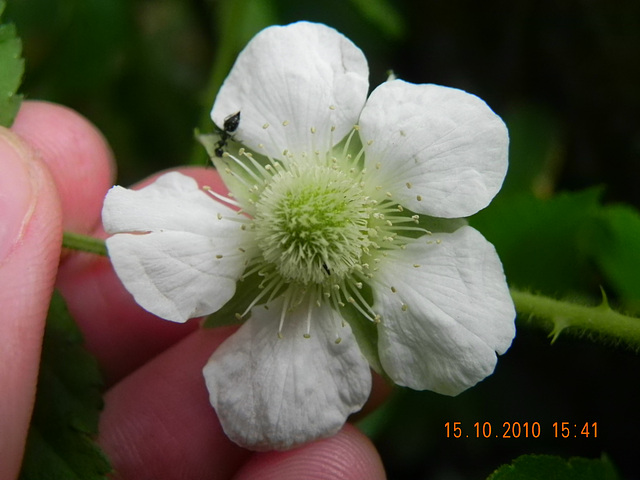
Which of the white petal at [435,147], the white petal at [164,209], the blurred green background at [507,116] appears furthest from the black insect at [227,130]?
the blurred green background at [507,116]

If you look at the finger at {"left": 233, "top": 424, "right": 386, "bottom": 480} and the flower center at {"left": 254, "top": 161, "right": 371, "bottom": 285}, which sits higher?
the flower center at {"left": 254, "top": 161, "right": 371, "bottom": 285}

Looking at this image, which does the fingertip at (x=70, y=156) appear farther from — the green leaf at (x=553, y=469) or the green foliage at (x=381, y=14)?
the green leaf at (x=553, y=469)

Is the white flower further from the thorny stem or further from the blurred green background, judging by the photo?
the blurred green background

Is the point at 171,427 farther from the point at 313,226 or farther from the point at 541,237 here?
the point at 541,237

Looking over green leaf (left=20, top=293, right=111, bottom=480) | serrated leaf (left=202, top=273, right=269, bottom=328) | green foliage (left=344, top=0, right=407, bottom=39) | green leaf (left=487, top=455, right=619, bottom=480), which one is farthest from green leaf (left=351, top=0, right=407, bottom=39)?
green leaf (left=487, top=455, right=619, bottom=480)

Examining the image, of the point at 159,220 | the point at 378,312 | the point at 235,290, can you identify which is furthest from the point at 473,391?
the point at 159,220
